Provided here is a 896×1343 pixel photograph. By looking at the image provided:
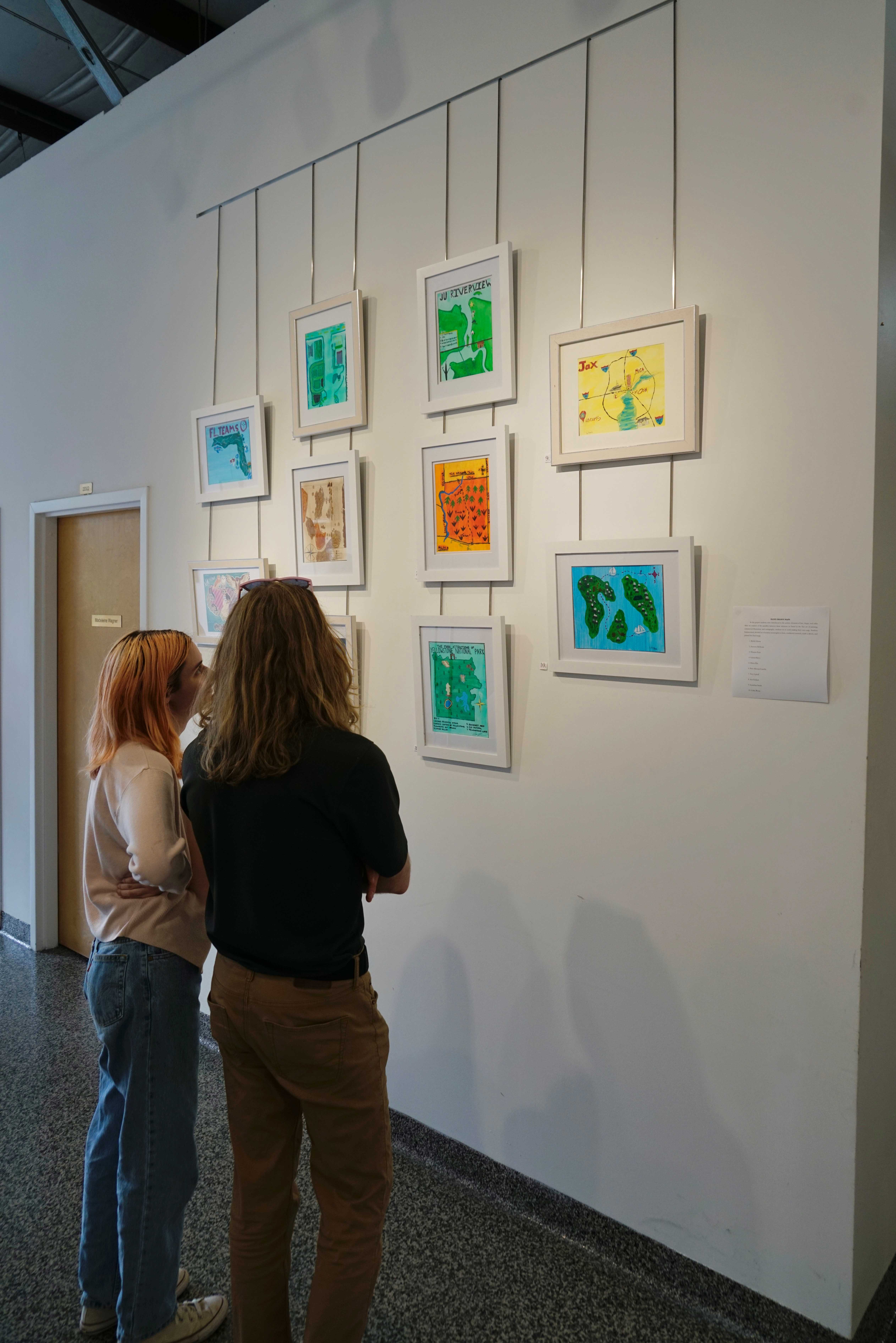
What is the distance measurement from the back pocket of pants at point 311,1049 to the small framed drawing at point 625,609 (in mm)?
1024

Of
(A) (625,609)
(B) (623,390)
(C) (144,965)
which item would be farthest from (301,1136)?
(B) (623,390)

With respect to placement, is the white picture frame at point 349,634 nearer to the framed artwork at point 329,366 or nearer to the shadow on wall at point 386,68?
the framed artwork at point 329,366

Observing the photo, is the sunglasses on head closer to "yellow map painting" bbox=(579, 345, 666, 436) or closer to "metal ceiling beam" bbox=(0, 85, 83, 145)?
"yellow map painting" bbox=(579, 345, 666, 436)

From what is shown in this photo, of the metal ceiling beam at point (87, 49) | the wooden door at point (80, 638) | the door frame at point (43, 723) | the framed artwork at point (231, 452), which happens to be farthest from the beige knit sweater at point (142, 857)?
the metal ceiling beam at point (87, 49)

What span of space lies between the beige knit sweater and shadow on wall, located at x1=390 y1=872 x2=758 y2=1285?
0.89 meters

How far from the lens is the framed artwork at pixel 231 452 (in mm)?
2826

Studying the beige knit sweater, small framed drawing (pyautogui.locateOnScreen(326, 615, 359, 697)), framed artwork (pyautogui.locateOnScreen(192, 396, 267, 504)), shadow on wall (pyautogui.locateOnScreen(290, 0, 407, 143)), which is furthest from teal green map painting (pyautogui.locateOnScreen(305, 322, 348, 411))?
the beige knit sweater

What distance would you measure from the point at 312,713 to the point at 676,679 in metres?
0.89

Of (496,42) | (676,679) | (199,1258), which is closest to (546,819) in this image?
(676,679)

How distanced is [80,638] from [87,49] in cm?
228

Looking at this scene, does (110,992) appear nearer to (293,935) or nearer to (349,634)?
(293,935)

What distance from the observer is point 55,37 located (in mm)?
3520

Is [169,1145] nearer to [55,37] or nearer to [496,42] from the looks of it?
[496,42]

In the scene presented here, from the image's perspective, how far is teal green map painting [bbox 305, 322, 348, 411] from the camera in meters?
2.58
